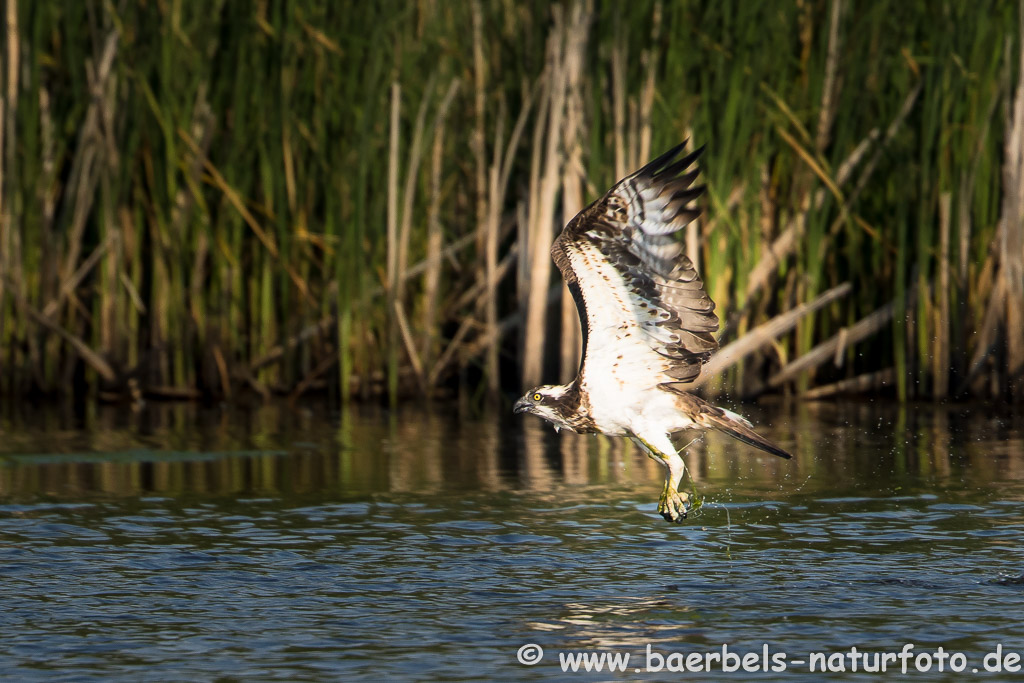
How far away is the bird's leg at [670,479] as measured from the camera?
7.45 meters

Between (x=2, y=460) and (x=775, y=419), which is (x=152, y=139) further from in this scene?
(x=775, y=419)

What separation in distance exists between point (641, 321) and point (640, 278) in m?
0.28

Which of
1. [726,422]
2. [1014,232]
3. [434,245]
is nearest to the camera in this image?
[726,422]

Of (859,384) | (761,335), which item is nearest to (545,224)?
(761,335)

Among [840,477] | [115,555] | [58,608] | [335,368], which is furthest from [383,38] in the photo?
[58,608]

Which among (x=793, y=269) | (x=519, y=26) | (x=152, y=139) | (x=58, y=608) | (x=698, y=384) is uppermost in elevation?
(x=519, y=26)

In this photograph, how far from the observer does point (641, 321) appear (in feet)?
24.0

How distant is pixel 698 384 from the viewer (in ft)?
39.2

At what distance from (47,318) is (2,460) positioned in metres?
2.19

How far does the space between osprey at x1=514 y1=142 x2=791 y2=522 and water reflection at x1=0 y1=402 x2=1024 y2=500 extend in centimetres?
162

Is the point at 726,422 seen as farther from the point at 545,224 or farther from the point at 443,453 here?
the point at 545,224

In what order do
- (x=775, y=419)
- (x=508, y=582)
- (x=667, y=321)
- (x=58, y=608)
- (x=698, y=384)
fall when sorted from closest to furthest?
(x=58, y=608), (x=508, y=582), (x=667, y=321), (x=775, y=419), (x=698, y=384)

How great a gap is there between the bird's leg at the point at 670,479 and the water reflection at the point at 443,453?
159 centimetres

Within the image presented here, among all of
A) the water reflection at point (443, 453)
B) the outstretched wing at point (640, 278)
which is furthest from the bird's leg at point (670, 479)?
the water reflection at point (443, 453)
